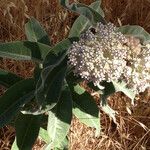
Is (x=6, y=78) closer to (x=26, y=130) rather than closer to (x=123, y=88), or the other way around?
(x=26, y=130)

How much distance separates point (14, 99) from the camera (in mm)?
1374

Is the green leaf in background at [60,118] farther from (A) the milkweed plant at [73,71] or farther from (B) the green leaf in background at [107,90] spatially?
(B) the green leaf in background at [107,90]

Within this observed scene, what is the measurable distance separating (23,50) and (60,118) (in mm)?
243

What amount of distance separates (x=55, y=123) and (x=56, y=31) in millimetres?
758

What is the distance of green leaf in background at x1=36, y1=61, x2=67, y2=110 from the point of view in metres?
1.24

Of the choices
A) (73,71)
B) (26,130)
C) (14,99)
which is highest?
(73,71)

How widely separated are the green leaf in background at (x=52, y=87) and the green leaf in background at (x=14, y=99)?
10 centimetres

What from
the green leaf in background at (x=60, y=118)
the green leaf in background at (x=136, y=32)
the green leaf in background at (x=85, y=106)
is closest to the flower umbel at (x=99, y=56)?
the green leaf in background at (x=136, y=32)

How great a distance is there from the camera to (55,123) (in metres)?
1.35

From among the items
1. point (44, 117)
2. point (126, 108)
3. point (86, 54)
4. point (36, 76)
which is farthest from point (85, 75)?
point (126, 108)

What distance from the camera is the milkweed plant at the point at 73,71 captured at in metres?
1.10

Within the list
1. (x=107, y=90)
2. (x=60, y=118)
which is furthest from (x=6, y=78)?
(x=107, y=90)

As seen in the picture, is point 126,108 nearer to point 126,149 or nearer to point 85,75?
point 126,149

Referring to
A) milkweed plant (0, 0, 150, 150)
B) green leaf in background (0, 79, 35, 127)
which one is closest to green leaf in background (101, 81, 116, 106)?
milkweed plant (0, 0, 150, 150)
